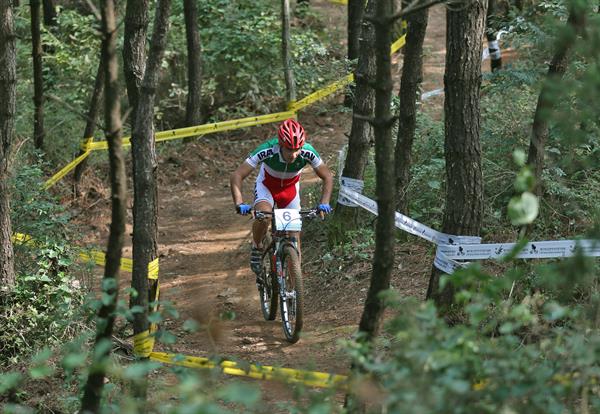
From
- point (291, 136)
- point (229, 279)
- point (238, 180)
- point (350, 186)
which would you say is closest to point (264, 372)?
point (291, 136)

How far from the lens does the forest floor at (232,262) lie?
7.62m

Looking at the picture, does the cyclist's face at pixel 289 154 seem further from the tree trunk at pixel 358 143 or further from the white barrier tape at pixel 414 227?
the tree trunk at pixel 358 143

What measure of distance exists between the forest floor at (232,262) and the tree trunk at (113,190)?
549mm

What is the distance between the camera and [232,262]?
1055cm

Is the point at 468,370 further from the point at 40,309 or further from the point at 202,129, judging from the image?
the point at 202,129

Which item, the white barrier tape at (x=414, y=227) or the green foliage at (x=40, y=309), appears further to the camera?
the green foliage at (x=40, y=309)

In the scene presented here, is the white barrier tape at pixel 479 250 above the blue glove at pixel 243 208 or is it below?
below

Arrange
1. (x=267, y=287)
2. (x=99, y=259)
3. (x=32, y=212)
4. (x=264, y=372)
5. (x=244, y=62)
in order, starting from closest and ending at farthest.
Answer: (x=264, y=372), (x=32, y=212), (x=267, y=287), (x=99, y=259), (x=244, y=62)

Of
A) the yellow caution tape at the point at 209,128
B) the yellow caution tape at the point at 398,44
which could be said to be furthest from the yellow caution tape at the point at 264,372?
the yellow caution tape at the point at 398,44

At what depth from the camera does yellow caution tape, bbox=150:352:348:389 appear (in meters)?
3.95

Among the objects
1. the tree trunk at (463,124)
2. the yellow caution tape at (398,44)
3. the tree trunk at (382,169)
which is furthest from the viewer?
the yellow caution tape at (398,44)

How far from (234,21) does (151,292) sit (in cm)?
1008

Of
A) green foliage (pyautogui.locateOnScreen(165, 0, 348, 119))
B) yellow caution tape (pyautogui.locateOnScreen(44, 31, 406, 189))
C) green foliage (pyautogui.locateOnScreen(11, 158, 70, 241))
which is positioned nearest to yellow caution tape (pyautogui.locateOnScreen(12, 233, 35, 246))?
green foliage (pyautogui.locateOnScreen(11, 158, 70, 241))

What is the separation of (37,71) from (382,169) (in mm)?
9039
